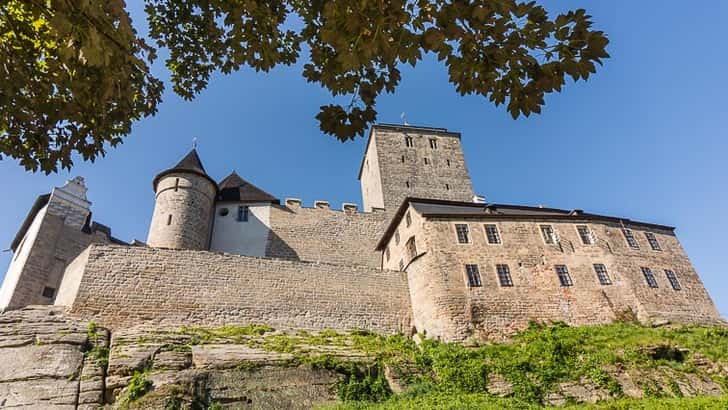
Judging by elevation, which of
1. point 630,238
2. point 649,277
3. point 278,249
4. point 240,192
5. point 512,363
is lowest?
point 512,363

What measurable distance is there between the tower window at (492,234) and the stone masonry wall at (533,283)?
9.8 inches

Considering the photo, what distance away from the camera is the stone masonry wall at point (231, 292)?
14.5 m

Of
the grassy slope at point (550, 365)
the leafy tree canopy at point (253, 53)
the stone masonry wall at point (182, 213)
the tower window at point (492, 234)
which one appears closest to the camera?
the leafy tree canopy at point (253, 53)

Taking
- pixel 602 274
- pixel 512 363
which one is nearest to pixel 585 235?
pixel 602 274

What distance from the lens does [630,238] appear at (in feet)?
64.8

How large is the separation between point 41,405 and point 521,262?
17684 millimetres

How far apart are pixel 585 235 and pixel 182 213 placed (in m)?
21.3

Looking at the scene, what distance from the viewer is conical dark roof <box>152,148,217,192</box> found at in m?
22.3

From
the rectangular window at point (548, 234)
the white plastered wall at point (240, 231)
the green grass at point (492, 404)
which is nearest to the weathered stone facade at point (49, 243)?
the white plastered wall at point (240, 231)

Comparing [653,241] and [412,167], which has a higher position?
[412,167]

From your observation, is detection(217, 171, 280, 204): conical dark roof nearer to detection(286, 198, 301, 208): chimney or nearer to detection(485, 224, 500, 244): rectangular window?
detection(286, 198, 301, 208): chimney

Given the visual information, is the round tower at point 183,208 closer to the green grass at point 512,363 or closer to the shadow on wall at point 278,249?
the shadow on wall at point 278,249

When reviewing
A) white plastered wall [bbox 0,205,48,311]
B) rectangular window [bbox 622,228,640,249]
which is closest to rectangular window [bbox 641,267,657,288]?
rectangular window [bbox 622,228,640,249]

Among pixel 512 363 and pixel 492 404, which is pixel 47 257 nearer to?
pixel 492 404
